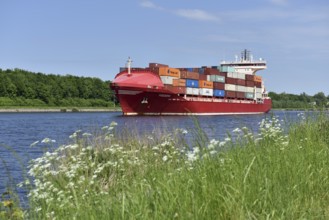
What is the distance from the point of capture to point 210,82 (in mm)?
72438

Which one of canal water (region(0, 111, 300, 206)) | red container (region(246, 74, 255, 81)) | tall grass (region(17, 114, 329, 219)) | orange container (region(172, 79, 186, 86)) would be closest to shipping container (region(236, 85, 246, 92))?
red container (region(246, 74, 255, 81))

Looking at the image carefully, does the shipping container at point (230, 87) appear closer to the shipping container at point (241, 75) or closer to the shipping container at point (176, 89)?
the shipping container at point (241, 75)

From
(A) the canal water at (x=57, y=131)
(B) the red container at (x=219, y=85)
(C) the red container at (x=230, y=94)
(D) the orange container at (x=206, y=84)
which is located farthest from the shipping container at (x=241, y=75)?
(A) the canal water at (x=57, y=131)

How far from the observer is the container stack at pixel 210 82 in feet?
203

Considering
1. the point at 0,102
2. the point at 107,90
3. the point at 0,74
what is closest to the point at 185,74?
the point at 0,102

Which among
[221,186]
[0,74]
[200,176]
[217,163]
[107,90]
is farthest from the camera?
[107,90]

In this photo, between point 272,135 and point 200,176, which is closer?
point 200,176

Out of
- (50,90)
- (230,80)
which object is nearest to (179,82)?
(230,80)

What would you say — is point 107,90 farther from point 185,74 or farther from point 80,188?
point 80,188

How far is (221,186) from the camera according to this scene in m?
4.38

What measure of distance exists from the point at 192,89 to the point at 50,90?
180 feet

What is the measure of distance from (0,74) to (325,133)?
104m

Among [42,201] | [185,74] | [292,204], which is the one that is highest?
[185,74]

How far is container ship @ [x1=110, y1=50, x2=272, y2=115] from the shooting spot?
2255 inches
